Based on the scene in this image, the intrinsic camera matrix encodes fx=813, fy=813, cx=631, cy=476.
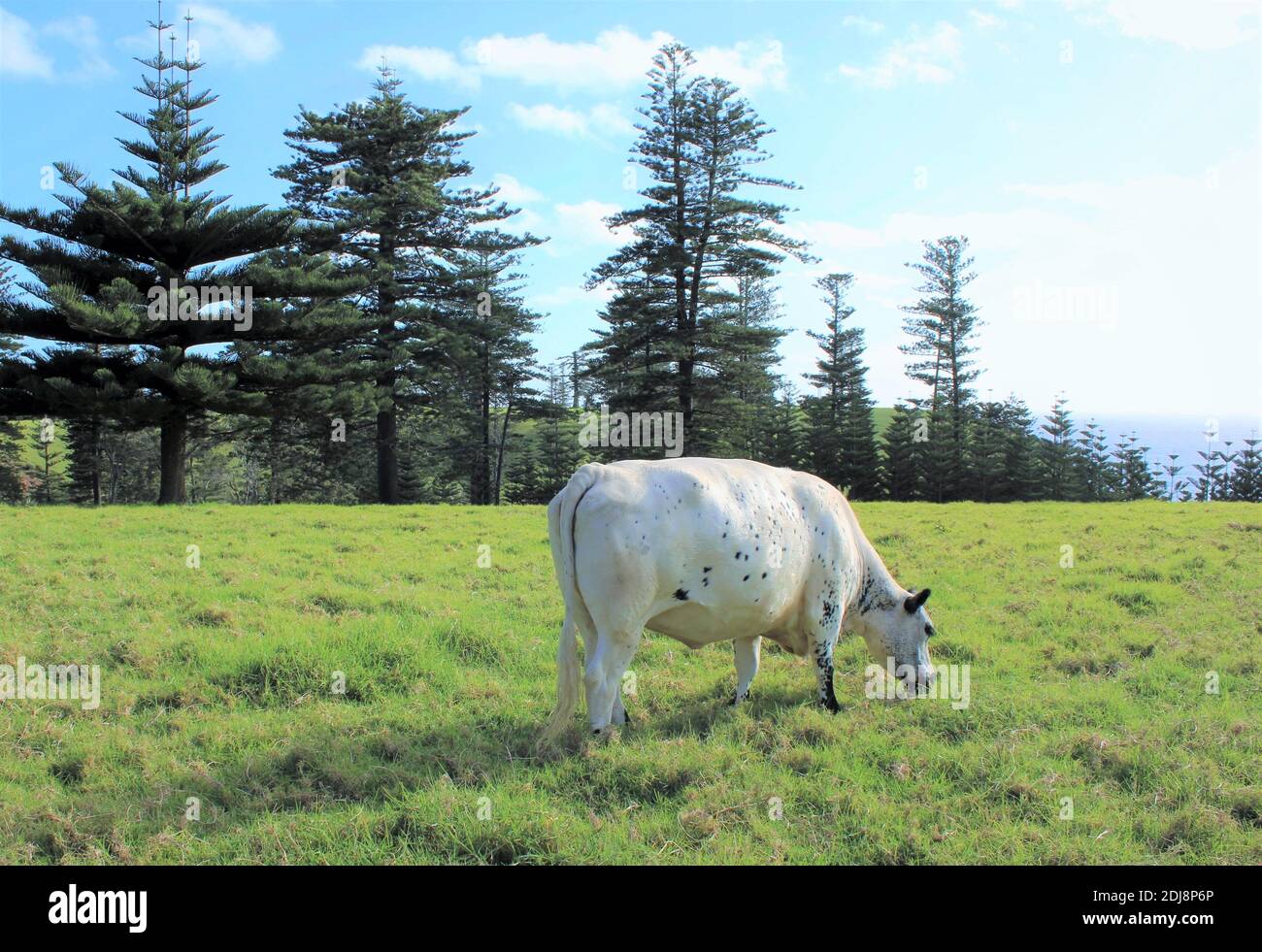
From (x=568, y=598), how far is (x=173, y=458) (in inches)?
843

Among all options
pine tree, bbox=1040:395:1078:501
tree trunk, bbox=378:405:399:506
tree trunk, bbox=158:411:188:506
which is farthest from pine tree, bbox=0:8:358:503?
pine tree, bbox=1040:395:1078:501

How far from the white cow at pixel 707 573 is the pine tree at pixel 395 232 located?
75.0 ft

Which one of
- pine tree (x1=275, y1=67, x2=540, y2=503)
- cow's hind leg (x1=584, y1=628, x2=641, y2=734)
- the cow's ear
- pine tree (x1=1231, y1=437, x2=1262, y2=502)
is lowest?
cow's hind leg (x1=584, y1=628, x2=641, y2=734)

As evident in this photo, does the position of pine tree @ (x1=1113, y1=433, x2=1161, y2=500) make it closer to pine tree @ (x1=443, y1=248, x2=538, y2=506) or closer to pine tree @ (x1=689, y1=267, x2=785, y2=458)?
pine tree @ (x1=689, y1=267, x2=785, y2=458)

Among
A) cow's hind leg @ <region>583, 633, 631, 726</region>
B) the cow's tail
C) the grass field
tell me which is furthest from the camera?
cow's hind leg @ <region>583, 633, 631, 726</region>

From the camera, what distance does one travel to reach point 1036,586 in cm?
1036

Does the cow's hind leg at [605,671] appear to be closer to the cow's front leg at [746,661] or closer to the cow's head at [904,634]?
the cow's front leg at [746,661]

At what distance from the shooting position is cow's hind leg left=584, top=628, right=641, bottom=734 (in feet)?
17.5

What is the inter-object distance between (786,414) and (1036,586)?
1695 inches

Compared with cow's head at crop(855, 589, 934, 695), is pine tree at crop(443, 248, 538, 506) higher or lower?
higher

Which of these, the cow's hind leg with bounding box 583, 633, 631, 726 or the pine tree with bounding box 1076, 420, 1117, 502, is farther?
the pine tree with bounding box 1076, 420, 1117, 502

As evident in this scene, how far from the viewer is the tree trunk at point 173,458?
22.4 meters
